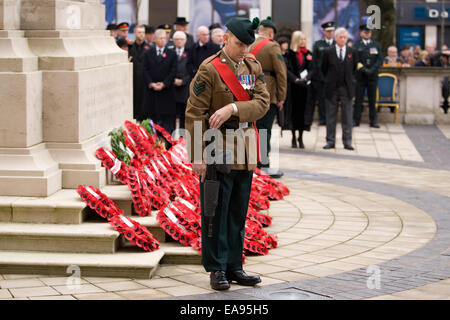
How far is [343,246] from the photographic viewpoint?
26.1 ft

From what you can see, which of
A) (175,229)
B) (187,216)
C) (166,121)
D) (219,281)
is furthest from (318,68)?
(219,281)

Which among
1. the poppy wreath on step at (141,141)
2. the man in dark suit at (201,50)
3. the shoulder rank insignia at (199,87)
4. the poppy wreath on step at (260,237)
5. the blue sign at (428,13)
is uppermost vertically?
the blue sign at (428,13)

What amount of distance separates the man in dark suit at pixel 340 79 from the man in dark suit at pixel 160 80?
107 inches

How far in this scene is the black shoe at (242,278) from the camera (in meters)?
6.56

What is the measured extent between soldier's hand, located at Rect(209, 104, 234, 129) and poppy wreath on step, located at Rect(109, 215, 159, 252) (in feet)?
4.32

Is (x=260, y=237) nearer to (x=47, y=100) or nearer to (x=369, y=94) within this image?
(x=47, y=100)

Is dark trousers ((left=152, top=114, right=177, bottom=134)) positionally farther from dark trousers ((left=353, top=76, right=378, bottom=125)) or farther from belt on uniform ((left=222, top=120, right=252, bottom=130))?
belt on uniform ((left=222, top=120, right=252, bottom=130))

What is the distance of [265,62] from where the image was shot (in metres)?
11.7

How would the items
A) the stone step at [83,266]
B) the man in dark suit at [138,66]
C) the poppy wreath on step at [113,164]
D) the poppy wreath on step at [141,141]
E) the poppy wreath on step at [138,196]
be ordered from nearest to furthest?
the stone step at [83,266]
the poppy wreath on step at [138,196]
the poppy wreath on step at [113,164]
the poppy wreath on step at [141,141]
the man in dark suit at [138,66]

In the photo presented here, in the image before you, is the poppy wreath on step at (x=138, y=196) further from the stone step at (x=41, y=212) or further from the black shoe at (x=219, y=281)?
the black shoe at (x=219, y=281)

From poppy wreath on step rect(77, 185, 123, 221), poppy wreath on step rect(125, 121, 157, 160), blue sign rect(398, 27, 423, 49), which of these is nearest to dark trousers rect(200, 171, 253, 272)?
poppy wreath on step rect(77, 185, 123, 221)

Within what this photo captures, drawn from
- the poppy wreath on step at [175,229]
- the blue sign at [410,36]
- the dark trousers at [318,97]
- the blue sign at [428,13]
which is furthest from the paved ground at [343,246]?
the blue sign at [428,13]

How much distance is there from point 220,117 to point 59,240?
5.95 feet
